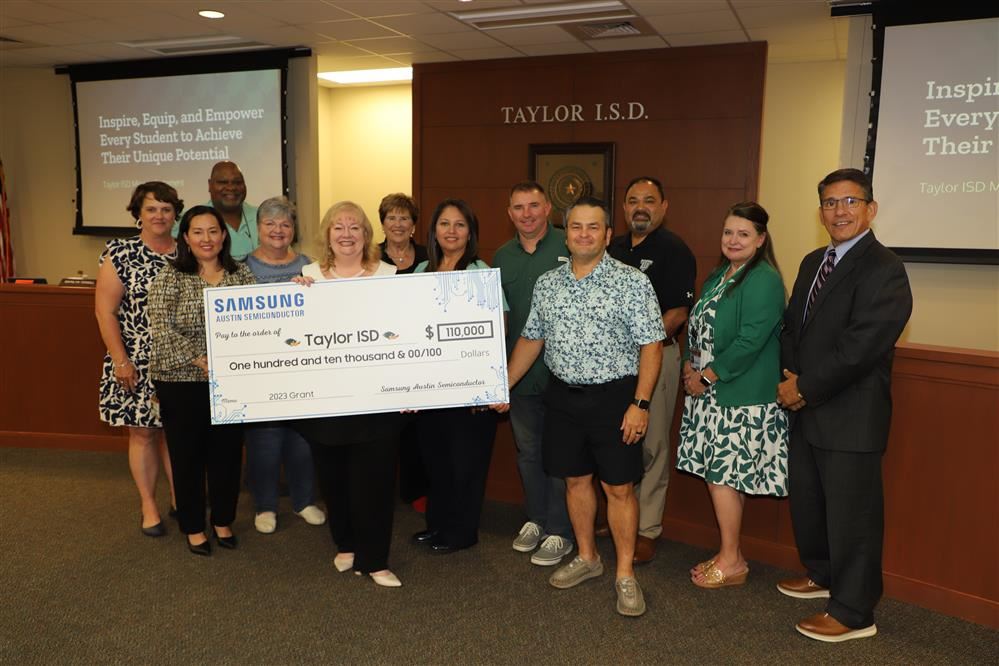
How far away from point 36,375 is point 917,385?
17.0 ft

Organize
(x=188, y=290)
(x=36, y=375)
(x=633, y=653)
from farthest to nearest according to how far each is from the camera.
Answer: (x=36, y=375), (x=188, y=290), (x=633, y=653)

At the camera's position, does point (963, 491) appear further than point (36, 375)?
No

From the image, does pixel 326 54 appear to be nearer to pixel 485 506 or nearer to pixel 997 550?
pixel 485 506

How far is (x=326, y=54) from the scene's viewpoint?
711 centimetres

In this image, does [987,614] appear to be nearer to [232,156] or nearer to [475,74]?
[475,74]

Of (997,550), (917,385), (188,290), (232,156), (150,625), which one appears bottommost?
(150,625)

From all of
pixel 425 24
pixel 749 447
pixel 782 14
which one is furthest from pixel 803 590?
pixel 425 24

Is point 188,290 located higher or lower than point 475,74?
lower

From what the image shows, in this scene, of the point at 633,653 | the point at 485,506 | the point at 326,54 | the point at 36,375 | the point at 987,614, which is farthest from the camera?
the point at 326,54

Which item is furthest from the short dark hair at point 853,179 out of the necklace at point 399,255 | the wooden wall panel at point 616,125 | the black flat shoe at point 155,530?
the wooden wall panel at point 616,125

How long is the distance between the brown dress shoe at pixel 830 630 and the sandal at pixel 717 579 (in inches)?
15.8

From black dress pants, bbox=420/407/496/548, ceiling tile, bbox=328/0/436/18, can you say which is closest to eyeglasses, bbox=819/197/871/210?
black dress pants, bbox=420/407/496/548

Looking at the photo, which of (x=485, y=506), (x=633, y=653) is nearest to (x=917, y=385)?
(x=633, y=653)

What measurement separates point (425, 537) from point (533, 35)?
4.23 meters
